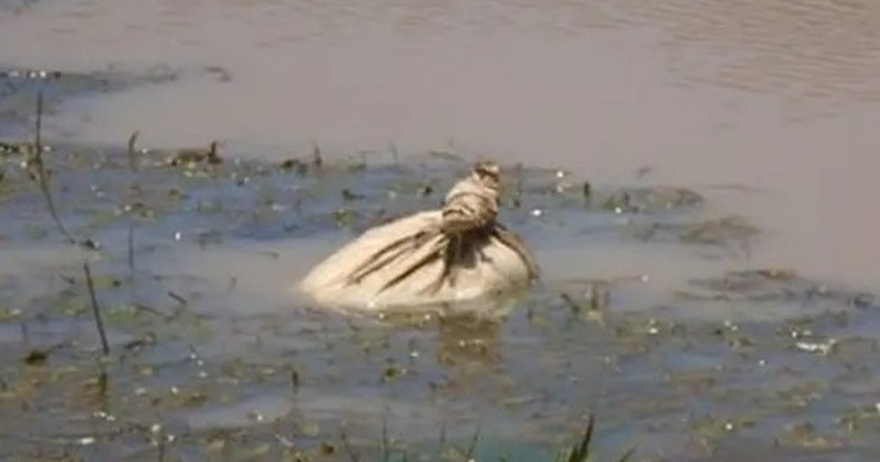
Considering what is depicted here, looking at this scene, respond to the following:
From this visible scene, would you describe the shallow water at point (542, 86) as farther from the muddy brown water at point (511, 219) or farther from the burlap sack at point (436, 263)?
the burlap sack at point (436, 263)

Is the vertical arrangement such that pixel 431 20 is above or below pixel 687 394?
below

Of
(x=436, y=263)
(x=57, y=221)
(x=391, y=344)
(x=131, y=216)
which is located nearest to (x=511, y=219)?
(x=436, y=263)

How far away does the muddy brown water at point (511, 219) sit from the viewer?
240 inches

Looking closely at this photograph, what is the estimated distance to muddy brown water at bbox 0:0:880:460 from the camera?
20.0 feet

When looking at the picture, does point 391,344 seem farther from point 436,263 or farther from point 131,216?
point 131,216

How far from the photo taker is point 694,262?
25.1 feet

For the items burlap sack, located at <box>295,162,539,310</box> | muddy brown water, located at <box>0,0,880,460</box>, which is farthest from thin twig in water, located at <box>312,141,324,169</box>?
burlap sack, located at <box>295,162,539,310</box>

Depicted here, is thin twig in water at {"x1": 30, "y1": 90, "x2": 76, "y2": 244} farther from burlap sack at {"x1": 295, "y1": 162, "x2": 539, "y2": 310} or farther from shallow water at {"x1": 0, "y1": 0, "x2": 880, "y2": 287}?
burlap sack at {"x1": 295, "y1": 162, "x2": 539, "y2": 310}

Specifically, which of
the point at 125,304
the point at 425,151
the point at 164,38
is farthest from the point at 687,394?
the point at 164,38

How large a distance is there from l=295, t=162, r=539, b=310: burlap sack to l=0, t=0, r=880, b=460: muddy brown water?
154 millimetres

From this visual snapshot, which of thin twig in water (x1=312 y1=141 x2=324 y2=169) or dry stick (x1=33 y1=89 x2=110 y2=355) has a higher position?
dry stick (x1=33 y1=89 x2=110 y2=355)

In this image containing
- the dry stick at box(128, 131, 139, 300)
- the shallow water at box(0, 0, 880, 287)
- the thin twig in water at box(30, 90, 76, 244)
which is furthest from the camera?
the shallow water at box(0, 0, 880, 287)

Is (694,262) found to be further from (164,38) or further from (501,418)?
(164,38)

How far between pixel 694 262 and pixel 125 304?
1.81 meters
